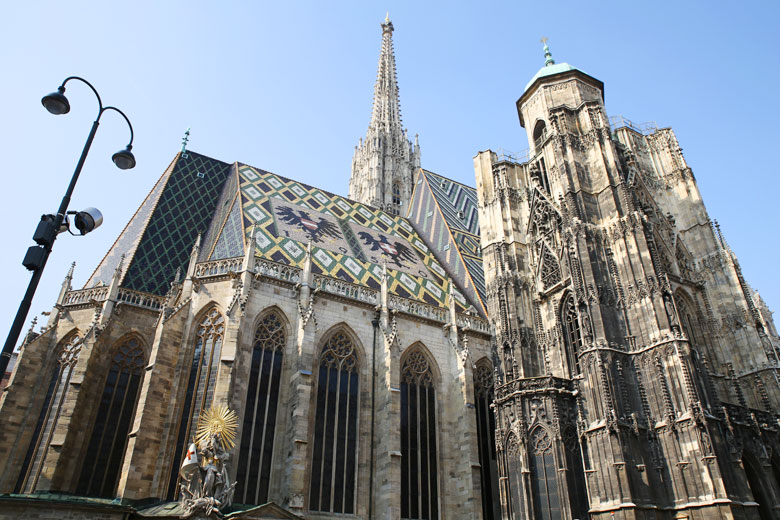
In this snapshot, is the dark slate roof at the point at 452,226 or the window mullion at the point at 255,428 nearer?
the window mullion at the point at 255,428

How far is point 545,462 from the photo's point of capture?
594 inches

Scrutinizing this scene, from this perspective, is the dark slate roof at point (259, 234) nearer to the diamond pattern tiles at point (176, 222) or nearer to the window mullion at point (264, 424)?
the diamond pattern tiles at point (176, 222)

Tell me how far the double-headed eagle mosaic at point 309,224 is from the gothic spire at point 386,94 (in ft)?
71.5

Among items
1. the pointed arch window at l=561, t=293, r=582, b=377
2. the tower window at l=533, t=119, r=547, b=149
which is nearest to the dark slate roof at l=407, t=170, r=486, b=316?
the pointed arch window at l=561, t=293, r=582, b=377

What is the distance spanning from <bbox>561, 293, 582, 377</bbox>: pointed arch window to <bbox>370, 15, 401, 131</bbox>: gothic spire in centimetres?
2856

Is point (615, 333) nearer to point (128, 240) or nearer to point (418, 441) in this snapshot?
point (418, 441)

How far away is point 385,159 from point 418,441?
90.3 ft

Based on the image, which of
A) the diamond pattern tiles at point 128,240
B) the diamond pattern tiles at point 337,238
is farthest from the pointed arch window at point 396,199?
the diamond pattern tiles at point 128,240

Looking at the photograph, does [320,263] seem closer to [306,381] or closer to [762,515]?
[306,381]

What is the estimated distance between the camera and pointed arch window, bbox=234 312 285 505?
14789mm

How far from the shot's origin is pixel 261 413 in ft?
51.8

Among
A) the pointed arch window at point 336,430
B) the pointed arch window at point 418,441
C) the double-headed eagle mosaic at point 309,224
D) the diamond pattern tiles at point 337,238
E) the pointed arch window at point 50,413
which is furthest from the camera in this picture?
the double-headed eagle mosaic at point 309,224

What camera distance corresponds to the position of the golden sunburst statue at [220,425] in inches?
542

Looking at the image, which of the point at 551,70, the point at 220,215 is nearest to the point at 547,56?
the point at 551,70
